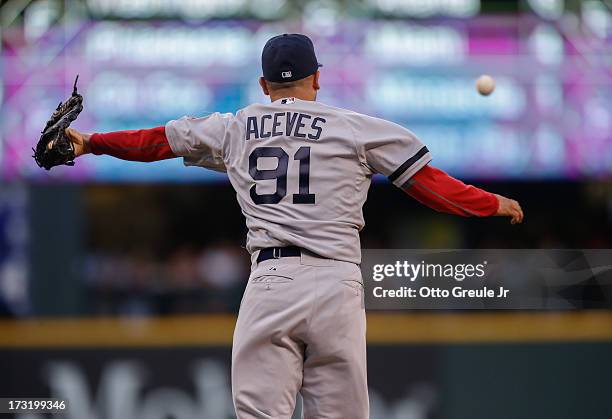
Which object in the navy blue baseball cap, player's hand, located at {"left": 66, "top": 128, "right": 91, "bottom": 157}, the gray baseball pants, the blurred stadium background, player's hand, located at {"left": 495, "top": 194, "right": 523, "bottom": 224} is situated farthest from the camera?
the blurred stadium background

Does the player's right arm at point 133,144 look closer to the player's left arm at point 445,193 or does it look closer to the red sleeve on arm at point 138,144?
the red sleeve on arm at point 138,144

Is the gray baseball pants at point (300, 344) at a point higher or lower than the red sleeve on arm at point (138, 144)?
lower

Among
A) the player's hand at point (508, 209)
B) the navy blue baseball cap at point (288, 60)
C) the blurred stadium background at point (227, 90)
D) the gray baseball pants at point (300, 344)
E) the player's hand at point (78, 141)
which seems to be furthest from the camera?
the blurred stadium background at point (227, 90)

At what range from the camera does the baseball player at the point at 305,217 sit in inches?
126

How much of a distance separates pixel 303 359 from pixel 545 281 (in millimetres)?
1892

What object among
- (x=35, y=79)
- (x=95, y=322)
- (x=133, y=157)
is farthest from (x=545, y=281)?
(x=35, y=79)

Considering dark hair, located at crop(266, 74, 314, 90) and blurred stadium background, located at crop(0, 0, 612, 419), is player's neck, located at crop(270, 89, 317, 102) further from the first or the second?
blurred stadium background, located at crop(0, 0, 612, 419)

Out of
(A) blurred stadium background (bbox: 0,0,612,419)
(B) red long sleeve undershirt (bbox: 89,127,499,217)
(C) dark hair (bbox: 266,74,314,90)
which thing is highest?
(A) blurred stadium background (bbox: 0,0,612,419)

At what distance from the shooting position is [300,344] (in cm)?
327

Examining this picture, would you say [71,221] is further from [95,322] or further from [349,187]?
[349,187]

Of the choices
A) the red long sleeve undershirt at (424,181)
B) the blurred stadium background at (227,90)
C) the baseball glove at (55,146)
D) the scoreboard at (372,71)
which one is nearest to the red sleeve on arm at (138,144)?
the red long sleeve undershirt at (424,181)

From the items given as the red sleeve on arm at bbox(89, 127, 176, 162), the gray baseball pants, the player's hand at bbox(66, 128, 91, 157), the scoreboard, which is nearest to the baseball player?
the gray baseball pants

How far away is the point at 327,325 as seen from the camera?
3207mm

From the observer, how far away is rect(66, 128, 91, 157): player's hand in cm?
361
